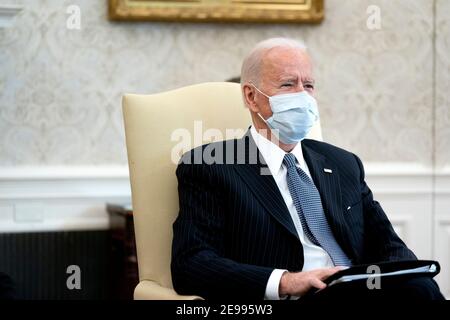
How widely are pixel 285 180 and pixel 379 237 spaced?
0.32 metres

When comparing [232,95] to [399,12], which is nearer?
[232,95]

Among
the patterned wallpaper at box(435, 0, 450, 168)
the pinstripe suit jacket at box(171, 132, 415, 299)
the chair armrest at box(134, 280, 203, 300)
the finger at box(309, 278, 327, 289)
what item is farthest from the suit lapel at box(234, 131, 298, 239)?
the patterned wallpaper at box(435, 0, 450, 168)

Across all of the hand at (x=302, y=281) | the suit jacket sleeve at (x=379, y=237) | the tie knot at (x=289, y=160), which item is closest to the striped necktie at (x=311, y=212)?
the tie knot at (x=289, y=160)

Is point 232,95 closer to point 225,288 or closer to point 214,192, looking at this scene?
point 214,192

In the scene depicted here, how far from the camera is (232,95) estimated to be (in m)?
2.68

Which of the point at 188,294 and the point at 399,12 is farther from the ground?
the point at 399,12

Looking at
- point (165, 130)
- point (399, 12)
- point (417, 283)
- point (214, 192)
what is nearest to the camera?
point (417, 283)

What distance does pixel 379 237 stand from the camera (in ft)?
8.25

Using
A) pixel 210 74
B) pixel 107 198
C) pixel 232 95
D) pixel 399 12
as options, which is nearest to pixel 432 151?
pixel 399 12

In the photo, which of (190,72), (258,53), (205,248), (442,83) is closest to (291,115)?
(258,53)

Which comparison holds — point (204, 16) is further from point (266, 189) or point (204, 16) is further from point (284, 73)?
point (266, 189)

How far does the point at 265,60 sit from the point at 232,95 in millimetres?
214

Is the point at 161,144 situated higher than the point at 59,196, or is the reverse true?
the point at 161,144

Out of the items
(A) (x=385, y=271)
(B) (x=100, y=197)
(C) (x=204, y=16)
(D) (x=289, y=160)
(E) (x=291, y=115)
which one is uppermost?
(C) (x=204, y=16)
